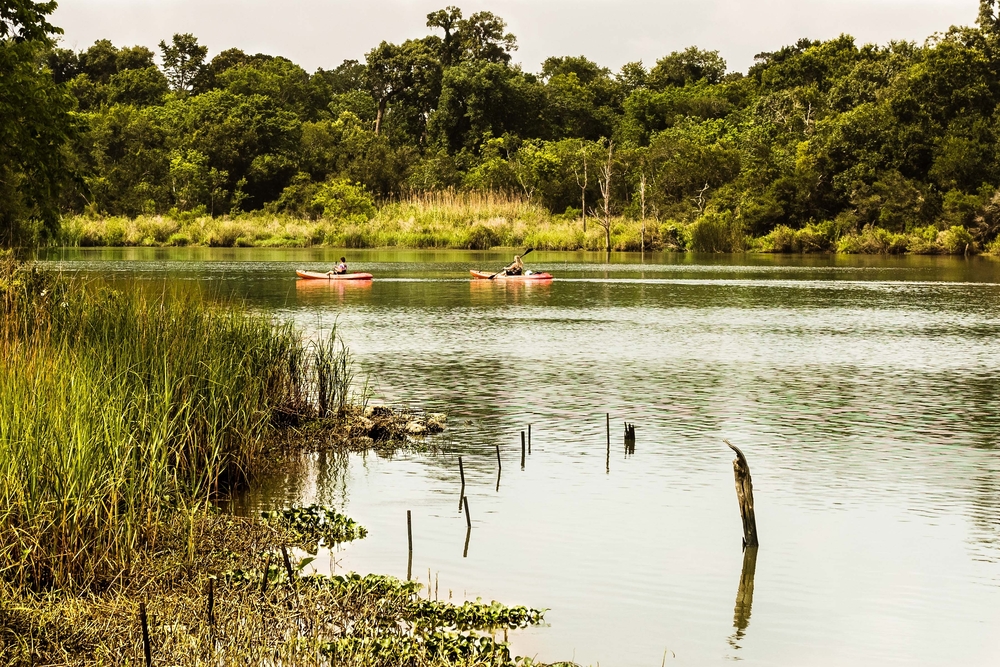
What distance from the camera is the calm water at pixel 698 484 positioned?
8.22m

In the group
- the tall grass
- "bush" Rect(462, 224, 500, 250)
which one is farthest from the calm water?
"bush" Rect(462, 224, 500, 250)

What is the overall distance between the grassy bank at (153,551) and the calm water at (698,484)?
0.66 metres

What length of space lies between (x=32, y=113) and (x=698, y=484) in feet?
34.0

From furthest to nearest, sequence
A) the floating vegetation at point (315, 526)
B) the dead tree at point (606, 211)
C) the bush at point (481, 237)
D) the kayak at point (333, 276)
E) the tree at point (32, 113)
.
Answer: the bush at point (481, 237), the dead tree at point (606, 211), the kayak at point (333, 276), the tree at point (32, 113), the floating vegetation at point (315, 526)

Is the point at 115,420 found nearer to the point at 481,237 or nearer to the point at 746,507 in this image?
the point at 746,507

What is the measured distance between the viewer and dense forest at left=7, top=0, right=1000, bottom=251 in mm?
66562

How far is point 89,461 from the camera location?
24.4 ft

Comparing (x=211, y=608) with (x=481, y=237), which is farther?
(x=481, y=237)

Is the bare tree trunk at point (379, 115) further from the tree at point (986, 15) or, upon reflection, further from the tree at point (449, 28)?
the tree at point (986, 15)

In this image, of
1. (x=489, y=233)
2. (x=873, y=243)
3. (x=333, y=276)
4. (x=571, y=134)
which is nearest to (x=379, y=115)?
Answer: (x=571, y=134)

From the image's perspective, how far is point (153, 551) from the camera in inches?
302

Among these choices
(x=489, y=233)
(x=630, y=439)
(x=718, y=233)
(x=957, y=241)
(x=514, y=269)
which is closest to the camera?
(x=630, y=439)

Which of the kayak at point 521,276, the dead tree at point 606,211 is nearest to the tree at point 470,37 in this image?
the dead tree at point 606,211

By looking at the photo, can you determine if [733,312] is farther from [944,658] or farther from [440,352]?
[944,658]
